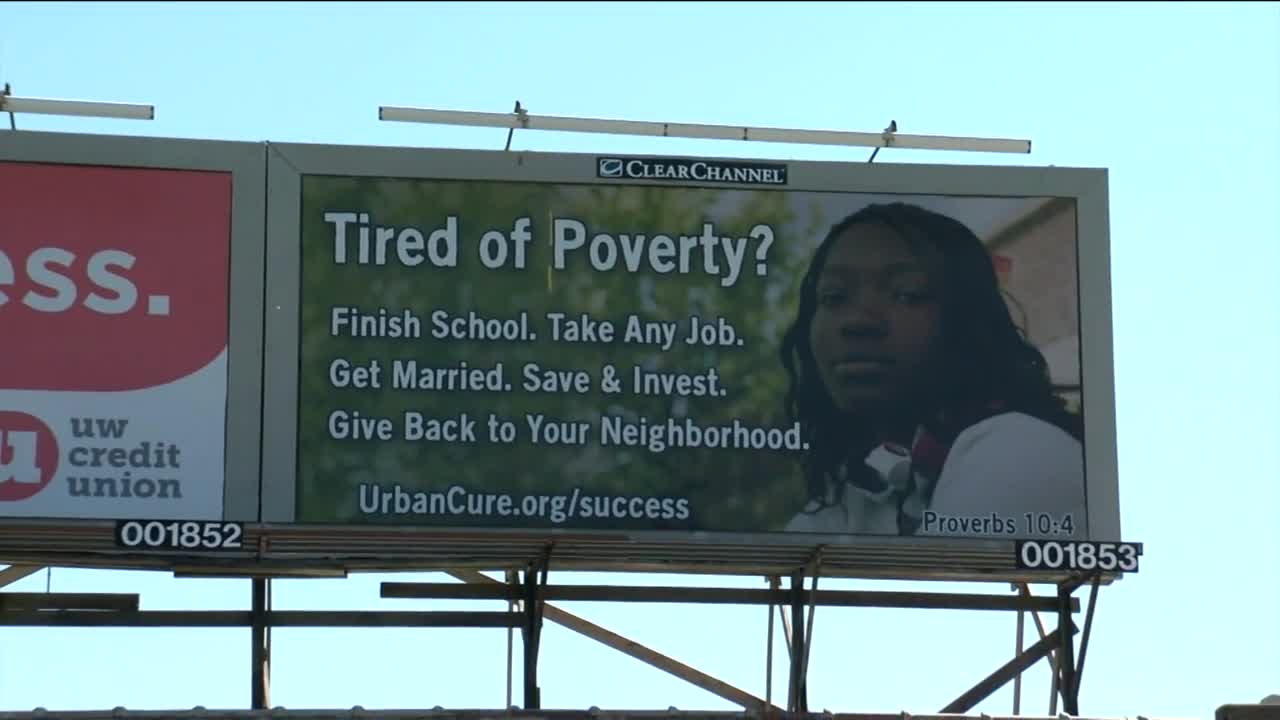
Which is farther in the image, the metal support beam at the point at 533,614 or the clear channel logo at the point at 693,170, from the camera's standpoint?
the clear channel logo at the point at 693,170

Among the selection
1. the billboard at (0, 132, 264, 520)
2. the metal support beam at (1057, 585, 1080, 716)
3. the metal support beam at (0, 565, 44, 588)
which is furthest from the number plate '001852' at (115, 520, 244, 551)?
the metal support beam at (1057, 585, 1080, 716)

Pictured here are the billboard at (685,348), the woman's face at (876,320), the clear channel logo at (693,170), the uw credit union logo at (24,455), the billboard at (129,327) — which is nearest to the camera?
the uw credit union logo at (24,455)

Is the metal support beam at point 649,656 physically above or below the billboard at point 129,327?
below

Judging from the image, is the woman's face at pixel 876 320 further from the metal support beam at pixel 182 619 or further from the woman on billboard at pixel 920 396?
the metal support beam at pixel 182 619

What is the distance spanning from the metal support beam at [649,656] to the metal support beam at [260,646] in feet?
6.87

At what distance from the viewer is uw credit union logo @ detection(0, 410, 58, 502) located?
1898cm

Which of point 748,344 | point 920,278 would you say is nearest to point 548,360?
point 748,344

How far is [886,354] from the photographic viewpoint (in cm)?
2016

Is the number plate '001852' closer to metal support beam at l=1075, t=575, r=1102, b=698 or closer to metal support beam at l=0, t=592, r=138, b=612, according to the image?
metal support beam at l=0, t=592, r=138, b=612

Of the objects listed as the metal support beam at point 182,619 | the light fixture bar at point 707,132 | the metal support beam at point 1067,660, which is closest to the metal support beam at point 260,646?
the metal support beam at point 182,619

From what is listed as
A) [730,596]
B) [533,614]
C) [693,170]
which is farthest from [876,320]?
[533,614]

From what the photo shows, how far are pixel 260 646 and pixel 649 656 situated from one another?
115 inches

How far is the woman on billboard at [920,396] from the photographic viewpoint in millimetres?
19828

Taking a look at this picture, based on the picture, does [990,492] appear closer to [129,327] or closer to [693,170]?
[693,170]
